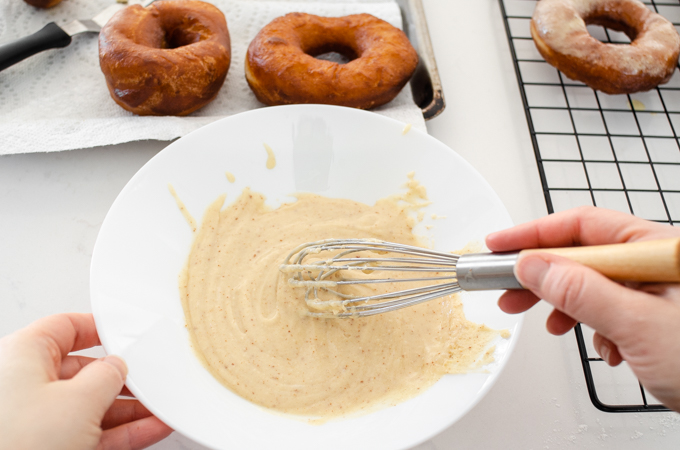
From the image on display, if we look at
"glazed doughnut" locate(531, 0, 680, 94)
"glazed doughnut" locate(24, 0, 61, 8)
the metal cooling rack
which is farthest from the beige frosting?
"glazed doughnut" locate(24, 0, 61, 8)

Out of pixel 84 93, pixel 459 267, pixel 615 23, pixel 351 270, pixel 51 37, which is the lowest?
pixel 351 270

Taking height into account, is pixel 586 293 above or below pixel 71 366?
above

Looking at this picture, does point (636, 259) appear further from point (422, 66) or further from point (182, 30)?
point (182, 30)

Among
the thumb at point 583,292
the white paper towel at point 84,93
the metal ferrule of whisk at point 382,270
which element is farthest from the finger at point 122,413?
the thumb at point 583,292

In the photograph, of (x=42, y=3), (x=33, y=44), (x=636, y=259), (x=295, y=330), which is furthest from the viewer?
(x=42, y=3)

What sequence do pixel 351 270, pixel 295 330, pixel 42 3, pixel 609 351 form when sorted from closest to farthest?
pixel 609 351 < pixel 295 330 < pixel 351 270 < pixel 42 3

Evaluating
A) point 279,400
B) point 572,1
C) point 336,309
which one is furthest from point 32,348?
point 572,1

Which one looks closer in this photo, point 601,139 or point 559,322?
point 559,322

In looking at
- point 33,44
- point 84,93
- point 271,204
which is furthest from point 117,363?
point 33,44

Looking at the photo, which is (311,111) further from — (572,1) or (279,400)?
(572,1)

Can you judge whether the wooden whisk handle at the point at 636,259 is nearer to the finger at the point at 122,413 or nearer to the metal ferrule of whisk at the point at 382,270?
the metal ferrule of whisk at the point at 382,270
